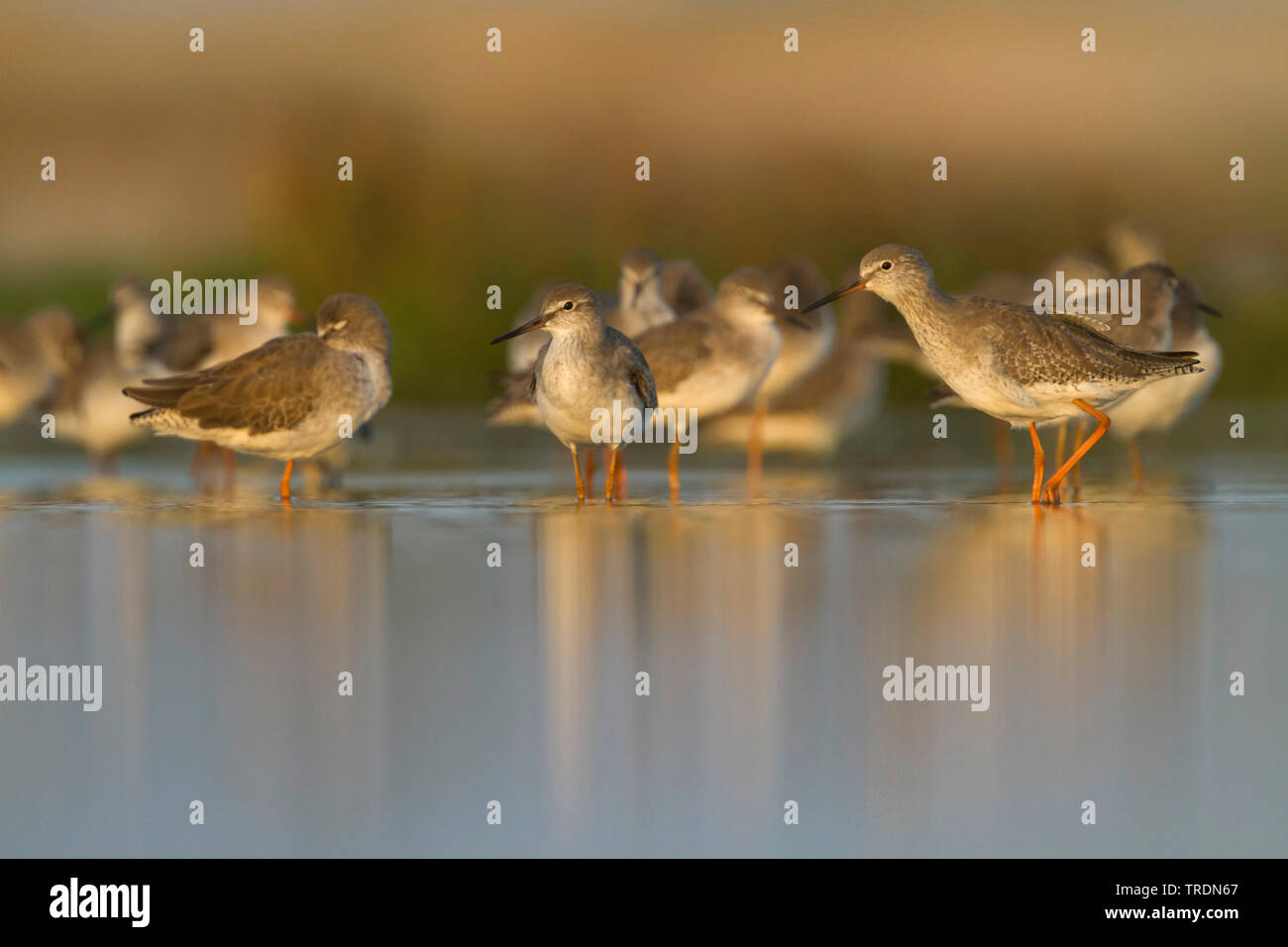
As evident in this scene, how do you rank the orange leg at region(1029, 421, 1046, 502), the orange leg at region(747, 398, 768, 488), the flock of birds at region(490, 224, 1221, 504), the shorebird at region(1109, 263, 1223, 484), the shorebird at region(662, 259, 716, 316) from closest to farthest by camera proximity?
the flock of birds at region(490, 224, 1221, 504)
the orange leg at region(1029, 421, 1046, 502)
the shorebird at region(1109, 263, 1223, 484)
the orange leg at region(747, 398, 768, 488)
the shorebird at region(662, 259, 716, 316)

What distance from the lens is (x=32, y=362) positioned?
1477 cm

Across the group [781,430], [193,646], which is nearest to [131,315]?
[781,430]

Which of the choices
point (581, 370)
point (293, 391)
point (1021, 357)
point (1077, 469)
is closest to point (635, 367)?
point (581, 370)

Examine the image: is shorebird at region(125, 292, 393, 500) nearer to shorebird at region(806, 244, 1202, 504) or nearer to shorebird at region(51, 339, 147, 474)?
shorebird at region(51, 339, 147, 474)

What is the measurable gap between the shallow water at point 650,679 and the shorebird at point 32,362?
3.88 meters

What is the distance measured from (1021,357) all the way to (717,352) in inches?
103

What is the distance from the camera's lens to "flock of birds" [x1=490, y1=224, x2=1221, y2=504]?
1083cm

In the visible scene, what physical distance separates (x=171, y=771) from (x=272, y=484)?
8.38 meters

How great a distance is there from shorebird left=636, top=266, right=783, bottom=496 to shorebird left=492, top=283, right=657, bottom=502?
1.32 meters

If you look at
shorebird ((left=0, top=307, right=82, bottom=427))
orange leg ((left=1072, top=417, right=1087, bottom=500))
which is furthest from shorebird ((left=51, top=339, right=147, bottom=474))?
orange leg ((left=1072, top=417, right=1087, bottom=500))

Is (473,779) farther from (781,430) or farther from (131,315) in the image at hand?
(131,315)

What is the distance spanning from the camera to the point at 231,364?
464 inches

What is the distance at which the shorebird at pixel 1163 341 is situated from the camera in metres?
12.3
